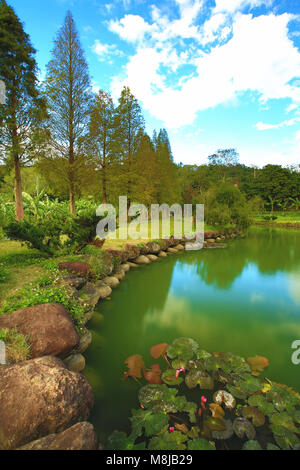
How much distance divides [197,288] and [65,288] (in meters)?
4.61

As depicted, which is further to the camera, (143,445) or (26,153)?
(26,153)

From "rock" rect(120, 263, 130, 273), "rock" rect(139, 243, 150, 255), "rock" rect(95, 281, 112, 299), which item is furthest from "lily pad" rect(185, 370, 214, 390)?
"rock" rect(139, 243, 150, 255)

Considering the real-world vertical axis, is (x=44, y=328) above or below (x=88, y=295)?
above

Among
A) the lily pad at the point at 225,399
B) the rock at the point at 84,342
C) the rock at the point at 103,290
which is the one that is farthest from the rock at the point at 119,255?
the lily pad at the point at 225,399

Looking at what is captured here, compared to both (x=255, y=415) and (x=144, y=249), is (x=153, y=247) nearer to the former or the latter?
(x=144, y=249)

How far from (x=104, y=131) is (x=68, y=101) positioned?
2999 mm

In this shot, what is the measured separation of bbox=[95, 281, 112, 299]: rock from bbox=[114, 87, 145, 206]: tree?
400 inches

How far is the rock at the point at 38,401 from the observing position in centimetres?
204

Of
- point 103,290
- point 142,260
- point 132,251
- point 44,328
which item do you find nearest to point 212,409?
point 44,328

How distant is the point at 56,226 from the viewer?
670 centimetres

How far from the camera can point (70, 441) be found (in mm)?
1844

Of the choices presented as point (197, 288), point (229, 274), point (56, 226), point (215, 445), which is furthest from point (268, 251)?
point (215, 445)
